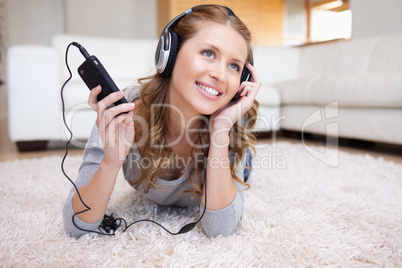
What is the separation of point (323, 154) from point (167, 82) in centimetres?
150

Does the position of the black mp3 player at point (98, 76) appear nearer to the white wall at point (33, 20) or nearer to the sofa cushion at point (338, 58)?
the sofa cushion at point (338, 58)

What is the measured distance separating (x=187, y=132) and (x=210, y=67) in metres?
0.23

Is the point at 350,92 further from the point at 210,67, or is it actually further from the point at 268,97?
the point at 210,67

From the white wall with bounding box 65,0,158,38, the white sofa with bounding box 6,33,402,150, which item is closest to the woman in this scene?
the white sofa with bounding box 6,33,402,150

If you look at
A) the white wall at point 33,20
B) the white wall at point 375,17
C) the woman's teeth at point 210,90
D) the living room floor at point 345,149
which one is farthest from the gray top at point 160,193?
the white wall at point 33,20

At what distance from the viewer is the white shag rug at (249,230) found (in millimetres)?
670

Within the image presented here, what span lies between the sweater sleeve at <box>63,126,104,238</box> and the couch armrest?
150 cm

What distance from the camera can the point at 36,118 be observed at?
2.10 meters

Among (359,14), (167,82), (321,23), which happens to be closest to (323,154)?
(167,82)

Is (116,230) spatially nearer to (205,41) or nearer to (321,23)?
(205,41)

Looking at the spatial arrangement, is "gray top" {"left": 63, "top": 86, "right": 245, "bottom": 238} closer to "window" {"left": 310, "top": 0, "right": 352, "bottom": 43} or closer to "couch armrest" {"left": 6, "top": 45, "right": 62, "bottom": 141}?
"couch armrest" {"left": 6, "top": 45, "right": 62, "bottom": 141}

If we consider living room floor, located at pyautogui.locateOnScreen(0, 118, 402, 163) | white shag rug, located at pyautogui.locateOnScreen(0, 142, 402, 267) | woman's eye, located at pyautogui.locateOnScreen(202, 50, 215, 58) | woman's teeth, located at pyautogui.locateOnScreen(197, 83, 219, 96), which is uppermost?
woman's eye, located at pyautogui.locateOnScreen(202, 50, 215, 58)

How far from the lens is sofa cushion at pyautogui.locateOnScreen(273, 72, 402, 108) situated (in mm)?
1947

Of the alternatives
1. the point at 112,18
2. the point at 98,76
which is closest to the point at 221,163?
the point at 98,76
